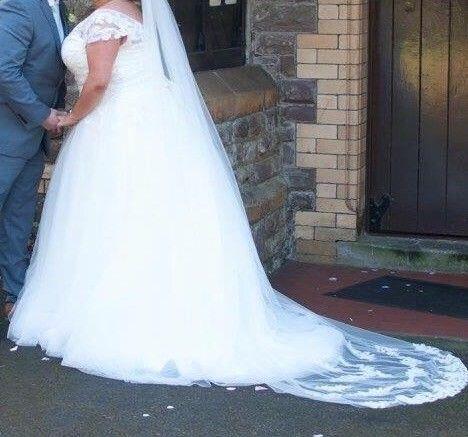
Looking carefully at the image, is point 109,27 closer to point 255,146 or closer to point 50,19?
point 50,19

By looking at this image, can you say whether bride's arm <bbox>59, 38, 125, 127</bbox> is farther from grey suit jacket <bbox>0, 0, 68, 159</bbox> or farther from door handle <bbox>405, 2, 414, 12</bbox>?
door handle <bbox>405, 2, 414, 12</bbox>

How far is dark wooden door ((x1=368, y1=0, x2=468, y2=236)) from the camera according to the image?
27.4 feet

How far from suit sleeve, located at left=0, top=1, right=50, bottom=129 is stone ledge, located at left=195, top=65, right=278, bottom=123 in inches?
48.7

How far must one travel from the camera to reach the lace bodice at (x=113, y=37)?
6.34 meters

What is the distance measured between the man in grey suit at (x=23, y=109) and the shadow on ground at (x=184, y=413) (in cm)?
97

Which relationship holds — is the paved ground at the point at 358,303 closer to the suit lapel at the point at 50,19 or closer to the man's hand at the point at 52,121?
the man's hand at the point at 52,121

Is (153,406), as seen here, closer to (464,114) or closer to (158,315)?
(158,315)

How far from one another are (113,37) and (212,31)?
1631mm

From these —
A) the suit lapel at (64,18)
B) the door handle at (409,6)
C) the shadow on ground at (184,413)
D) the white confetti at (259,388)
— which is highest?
the door handle at (409,6)

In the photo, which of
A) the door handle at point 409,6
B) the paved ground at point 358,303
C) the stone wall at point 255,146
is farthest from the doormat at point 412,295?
the door handle at point 409,6

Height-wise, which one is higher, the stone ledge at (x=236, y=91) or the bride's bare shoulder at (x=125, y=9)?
the bride's bare shoulder at (x=125, y=9)

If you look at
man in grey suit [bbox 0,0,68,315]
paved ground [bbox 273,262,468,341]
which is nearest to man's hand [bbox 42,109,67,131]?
man in grey suit [bbox 0,0,68,315]

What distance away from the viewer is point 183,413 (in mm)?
5754

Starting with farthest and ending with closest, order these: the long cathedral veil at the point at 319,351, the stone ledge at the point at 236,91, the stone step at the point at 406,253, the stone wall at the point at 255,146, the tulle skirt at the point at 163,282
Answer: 1. the stone step at the point at 406,253
2. the stone wall at the point at 255,146
3. the stone ledge at the point at 236,91
4. the tulle skirt at the point at 163,282
5. the long cathedral veil at the point at 319,351
